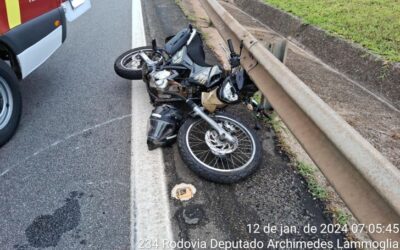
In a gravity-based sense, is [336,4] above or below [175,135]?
above

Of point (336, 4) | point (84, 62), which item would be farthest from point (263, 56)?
point (336, 4)

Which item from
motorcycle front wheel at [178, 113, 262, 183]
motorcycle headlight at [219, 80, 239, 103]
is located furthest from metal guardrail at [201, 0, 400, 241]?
motorcycle front wheel at [178, 113, 262, 183]

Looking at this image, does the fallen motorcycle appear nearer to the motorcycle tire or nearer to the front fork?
the front fork

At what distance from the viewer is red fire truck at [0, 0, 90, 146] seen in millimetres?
3163

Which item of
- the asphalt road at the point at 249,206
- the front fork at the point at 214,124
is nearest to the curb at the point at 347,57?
the asphalt road at the point at 249,206

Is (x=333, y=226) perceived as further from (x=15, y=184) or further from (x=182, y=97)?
(x=15, y=184)

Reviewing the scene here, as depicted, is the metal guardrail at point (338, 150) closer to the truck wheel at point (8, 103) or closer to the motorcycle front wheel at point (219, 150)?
the motorcycle front wheel at point (219, 150)

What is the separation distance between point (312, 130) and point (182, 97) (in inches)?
58.9

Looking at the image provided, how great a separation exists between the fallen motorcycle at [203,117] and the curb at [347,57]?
204 centimetres

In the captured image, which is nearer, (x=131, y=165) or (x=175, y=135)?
(x=131, y=165)

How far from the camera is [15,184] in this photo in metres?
2.65

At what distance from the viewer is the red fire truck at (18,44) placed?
3.16 metres

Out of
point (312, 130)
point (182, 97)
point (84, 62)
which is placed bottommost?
point (84, 62)

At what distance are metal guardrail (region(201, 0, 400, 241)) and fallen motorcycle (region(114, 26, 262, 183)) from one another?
1.02 feet
